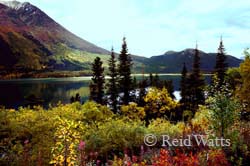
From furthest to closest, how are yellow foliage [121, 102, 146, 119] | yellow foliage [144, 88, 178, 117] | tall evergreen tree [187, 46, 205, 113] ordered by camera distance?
tall evergreen tree [187, 46, 205, 113], yellow foliage [144, 88, 178, 117], yellow foliage [121, 102, 146, 119]

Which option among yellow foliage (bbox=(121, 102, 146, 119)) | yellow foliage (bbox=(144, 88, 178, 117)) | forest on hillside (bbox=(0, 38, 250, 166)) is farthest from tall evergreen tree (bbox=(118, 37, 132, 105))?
forest on hillside (bbox=(0, 38, 250, 166))

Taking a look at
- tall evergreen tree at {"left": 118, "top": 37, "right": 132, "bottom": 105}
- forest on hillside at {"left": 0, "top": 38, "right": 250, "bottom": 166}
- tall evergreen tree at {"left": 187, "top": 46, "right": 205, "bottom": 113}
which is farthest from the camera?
tall evergreen tree at {"left": 187, "top": 46, "right": 205, "bottom": 113}

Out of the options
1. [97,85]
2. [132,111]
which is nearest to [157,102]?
[132,111]

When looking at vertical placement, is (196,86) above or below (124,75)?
below

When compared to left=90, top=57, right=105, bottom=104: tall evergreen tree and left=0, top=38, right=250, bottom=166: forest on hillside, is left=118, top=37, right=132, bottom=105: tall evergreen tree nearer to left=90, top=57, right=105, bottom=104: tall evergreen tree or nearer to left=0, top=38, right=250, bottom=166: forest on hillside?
left=90, top=57, right=105, bottom=104: tall evergreen tree

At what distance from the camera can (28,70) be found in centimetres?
19975

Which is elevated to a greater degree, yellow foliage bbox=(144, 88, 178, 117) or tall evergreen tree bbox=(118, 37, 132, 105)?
tall evergreen tree bbox=(118, 37, 132, 105)

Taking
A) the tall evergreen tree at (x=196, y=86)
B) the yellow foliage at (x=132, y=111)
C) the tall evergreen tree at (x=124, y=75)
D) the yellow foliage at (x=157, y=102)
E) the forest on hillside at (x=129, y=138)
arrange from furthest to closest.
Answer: the tall evergreen tree at (x=196, y=86) < the tall evergreen tree at (x=124, y=75) < the yellow foliage at (x=157, y=102) < the yellow foliage at (x=132, y=111) < the forest on hillside at (x=129, y=138)

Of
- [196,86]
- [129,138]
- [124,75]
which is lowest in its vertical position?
[196,86]

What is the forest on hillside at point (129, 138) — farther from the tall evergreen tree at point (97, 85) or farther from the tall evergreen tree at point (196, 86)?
the tall evergreen tree at point (196, 86)

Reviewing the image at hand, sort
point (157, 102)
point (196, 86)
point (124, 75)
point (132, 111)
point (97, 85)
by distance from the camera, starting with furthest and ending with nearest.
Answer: point (196, 86) → point (97, 85) → point (124, 75) → point (157, 102) → point (132, 111)

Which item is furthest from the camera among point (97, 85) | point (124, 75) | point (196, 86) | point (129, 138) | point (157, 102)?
point (196, 86)

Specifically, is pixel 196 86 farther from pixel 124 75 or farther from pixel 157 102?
pixel 124 75

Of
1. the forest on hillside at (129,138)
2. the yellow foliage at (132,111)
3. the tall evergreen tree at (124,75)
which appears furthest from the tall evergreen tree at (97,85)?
the forest on hillside at (129,138)
